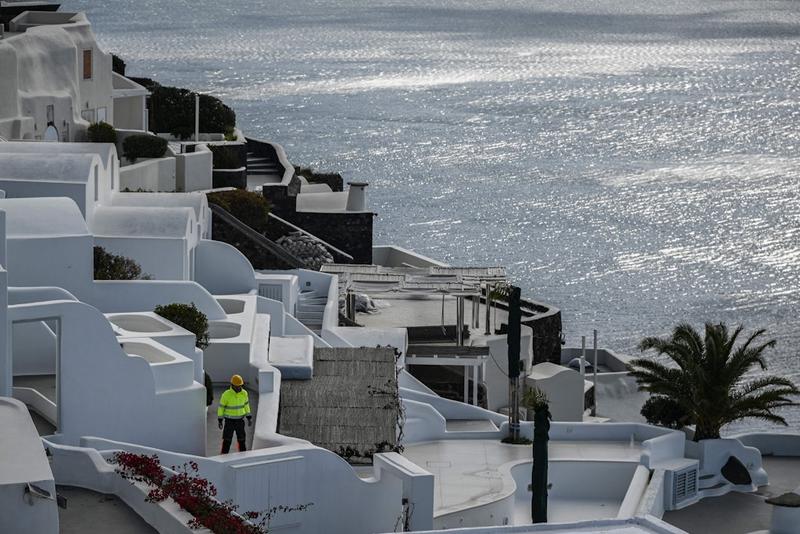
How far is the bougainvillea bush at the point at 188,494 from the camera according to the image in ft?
61.5

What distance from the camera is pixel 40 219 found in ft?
94.1

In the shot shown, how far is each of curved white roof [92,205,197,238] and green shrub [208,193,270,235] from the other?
1290cm

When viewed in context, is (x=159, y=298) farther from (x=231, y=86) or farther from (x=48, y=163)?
(x=231, y=86)

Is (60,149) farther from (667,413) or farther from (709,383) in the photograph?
(709,383)

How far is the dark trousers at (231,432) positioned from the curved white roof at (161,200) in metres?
12.8

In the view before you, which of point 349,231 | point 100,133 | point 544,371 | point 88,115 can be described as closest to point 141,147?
point 100,133

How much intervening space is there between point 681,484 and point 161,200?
41.1ft

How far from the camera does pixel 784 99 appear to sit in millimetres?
175750

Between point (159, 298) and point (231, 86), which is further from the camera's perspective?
point (231, 86)

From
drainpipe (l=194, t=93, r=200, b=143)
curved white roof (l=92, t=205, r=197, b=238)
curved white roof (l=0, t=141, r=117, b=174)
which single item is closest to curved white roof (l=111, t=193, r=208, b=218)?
curved white roof (l=0, t=141, r=117, b=174)

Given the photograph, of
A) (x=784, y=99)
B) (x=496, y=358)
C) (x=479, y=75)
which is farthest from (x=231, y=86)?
(x=496, y=358)

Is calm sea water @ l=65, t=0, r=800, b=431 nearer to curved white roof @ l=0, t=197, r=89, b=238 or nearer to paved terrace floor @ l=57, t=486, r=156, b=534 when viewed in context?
curved white roof @ l=0, t=197, r=89, b=238

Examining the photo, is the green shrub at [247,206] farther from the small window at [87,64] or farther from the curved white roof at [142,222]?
the curved white roof at [142,222]

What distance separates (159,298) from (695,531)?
10.9 m
